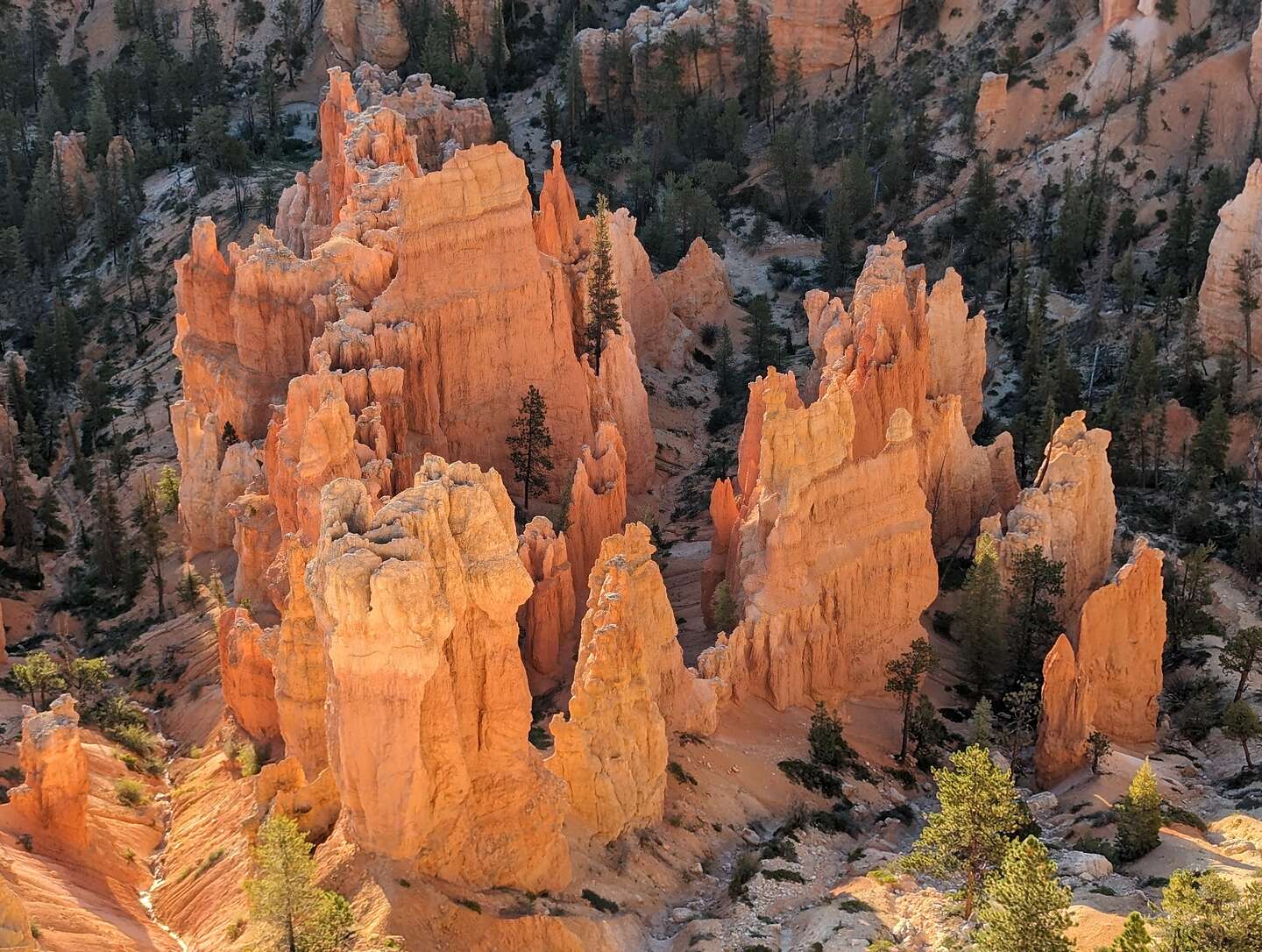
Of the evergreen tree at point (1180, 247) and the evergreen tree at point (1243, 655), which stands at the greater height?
the evergreen tree at point (1180, 247)

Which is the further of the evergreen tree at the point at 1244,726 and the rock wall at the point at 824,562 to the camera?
the evergreen tree at the point at 1244,726

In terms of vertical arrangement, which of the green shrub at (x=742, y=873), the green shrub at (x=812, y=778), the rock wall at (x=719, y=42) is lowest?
the green shrub at (x=812, y=778)

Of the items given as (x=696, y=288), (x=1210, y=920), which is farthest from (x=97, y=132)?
(x=1210, y=920)

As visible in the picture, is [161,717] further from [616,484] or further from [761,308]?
[761,308]

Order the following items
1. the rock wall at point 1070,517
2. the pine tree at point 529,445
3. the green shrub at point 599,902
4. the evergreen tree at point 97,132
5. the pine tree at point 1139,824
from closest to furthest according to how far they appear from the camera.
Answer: the green shrub at point 599,902, the pine tree at point 1139,824, the rock wall at point 1070,517, the pine tree at point 529,445, the evergreen tree at point 97,132

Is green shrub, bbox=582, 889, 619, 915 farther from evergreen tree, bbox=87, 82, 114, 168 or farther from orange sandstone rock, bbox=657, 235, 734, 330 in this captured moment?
evergreen tree, bbox=87, 82, 114, 168

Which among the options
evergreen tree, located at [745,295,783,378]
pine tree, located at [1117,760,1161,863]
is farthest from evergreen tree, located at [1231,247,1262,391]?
pine tree, located at [1117,760,1161,863]

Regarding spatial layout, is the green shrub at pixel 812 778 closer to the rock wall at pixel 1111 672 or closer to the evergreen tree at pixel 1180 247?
the rock wall at pixel 1111 672

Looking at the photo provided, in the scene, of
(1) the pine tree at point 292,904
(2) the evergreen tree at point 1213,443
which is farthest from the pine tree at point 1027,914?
(2) the evergreen tree at point 1213,443
